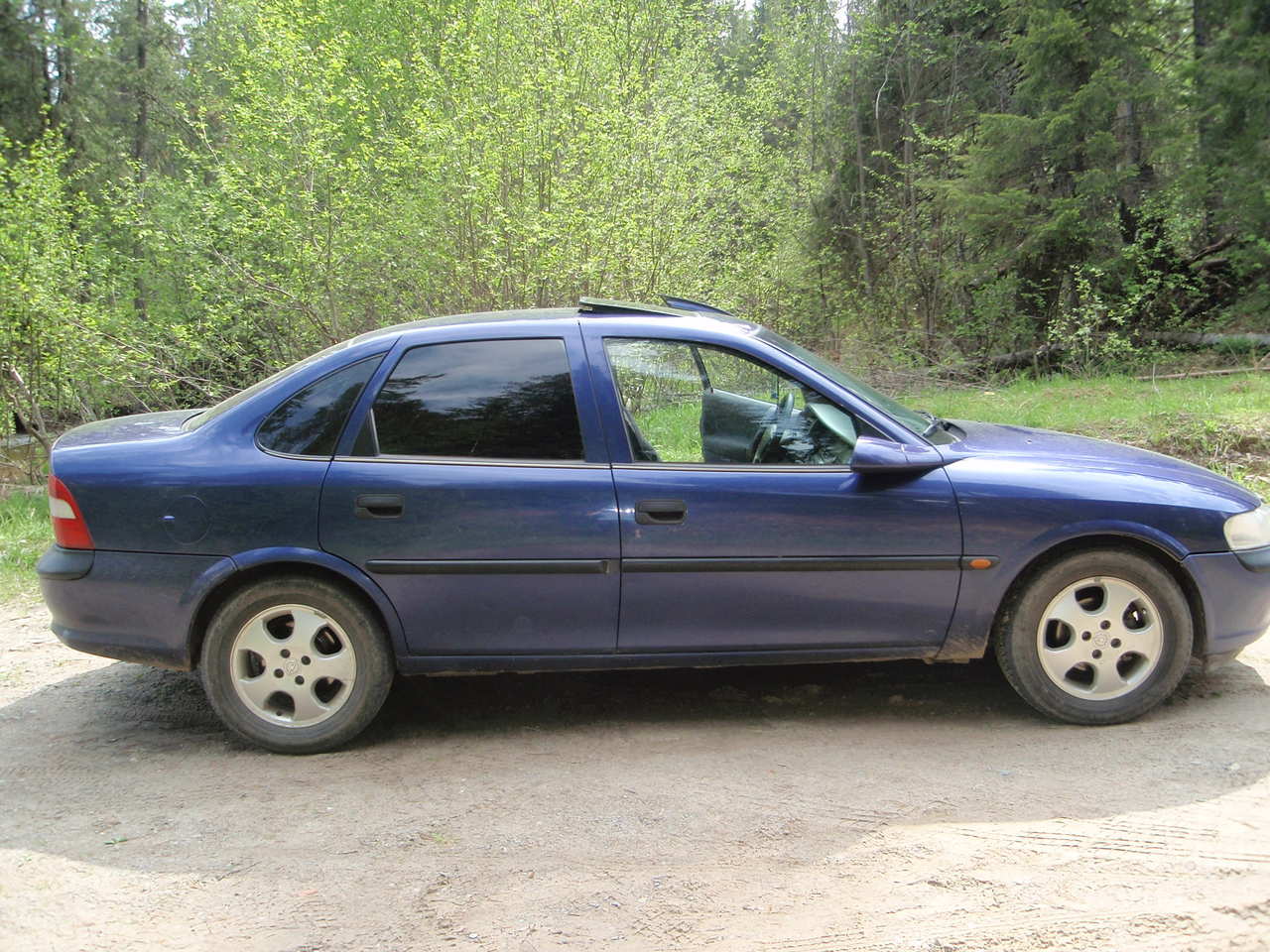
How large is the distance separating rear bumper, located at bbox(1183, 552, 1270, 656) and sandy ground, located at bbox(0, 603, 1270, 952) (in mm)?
350

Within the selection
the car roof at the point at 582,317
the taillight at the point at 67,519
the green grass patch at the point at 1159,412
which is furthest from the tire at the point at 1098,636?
the green grass patch at the point at 1159,412

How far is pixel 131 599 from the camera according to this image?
3961 mm

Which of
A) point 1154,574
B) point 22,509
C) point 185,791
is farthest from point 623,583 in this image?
point 22,509

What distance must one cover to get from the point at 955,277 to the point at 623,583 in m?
13.0

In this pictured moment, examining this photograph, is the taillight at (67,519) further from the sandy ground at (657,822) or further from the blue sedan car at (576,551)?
the sandy ground at (657,822)

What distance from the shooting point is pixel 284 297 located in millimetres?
11570

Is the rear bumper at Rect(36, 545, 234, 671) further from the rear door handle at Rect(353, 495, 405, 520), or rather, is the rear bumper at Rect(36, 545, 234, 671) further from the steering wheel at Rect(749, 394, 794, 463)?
the steering wheel at Rect(749, 394, 794, 463)

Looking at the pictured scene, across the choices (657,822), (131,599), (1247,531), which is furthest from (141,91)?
(1247,531)

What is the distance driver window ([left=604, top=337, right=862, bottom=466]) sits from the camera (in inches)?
163

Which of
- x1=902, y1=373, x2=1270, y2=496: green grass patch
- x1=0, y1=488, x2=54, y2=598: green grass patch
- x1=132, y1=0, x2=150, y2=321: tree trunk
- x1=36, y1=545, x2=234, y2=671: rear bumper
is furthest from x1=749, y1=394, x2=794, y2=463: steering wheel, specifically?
x1=132, y1=0, x2=150, y2=321: tree trunk

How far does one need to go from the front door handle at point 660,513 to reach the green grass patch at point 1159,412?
5.89 meters

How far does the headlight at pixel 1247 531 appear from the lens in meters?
4.06

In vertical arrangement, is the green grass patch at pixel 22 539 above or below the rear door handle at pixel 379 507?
below

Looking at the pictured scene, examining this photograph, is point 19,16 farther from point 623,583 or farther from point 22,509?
point 623,583
